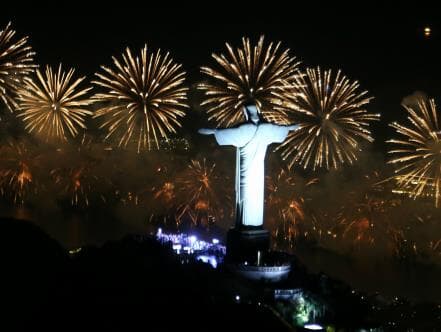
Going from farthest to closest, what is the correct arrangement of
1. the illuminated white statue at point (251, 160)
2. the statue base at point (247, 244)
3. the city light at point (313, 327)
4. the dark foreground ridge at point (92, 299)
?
1. the illuminated white statue at point (251, 160)
2. the statue base at point (247, 244)
3. the city light at point (313, 327)
4. the dark foreground ridge at point (92, 299)

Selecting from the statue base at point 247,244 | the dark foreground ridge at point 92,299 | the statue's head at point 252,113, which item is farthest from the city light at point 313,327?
the statue's head at point 252,113

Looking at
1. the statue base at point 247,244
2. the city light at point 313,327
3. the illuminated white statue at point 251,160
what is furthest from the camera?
the illuminated white statue at point 251,160

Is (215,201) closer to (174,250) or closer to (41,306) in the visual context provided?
(174,250)

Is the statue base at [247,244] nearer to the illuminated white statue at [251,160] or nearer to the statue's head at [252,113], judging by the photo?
the illuminated white statue at [251,160]

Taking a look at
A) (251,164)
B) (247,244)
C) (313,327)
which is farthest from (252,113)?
(313,327)

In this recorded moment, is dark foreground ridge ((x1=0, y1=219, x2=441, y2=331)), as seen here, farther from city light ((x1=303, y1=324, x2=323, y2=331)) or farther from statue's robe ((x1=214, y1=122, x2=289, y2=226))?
statue's robe ((x1=214, y1=122, x2=289, y2=226))

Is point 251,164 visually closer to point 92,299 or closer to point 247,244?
point 247,244
